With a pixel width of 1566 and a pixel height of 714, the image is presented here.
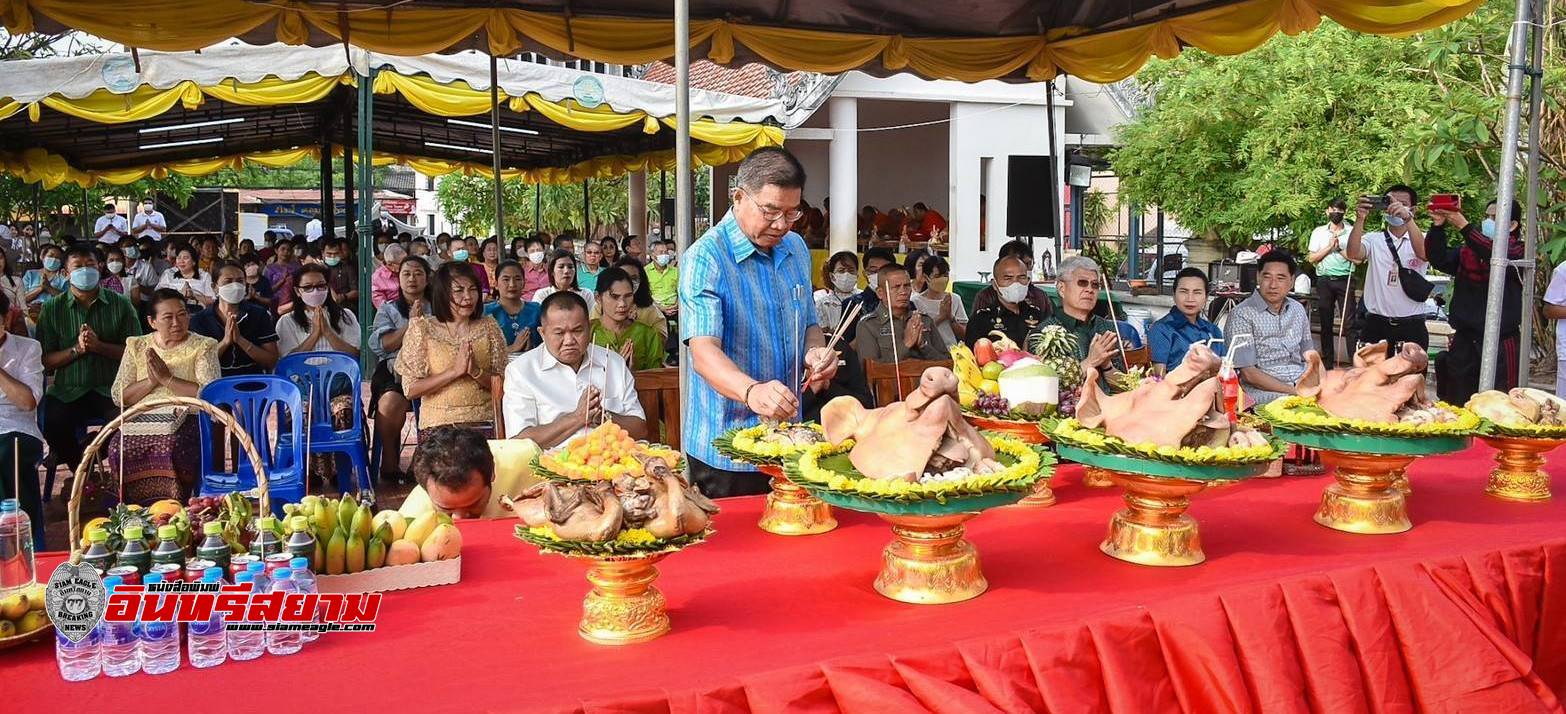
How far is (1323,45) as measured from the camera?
1144 centimetres

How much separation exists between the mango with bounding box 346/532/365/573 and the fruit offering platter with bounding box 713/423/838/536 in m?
0.78

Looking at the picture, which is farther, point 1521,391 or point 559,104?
point 559,104

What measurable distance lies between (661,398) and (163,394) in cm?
204

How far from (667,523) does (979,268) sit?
44.4 ft

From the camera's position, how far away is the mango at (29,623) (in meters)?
1.72

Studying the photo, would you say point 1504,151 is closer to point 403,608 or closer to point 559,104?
point 403,608

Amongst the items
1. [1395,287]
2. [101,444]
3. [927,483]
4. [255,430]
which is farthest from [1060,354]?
[1395,287]

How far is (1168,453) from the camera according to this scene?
83.1 inches

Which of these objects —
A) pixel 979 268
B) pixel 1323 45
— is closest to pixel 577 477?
pixel 1323 45

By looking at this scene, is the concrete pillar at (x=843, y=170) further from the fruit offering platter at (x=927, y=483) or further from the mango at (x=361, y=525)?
the mango at (x=361, y=525)

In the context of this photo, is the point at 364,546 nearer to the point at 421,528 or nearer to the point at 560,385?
the point at 421,528

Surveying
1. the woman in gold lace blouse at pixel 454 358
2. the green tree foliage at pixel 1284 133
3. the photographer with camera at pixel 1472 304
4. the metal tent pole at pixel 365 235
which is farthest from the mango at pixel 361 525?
the green tree foliage at pixel 1284 133

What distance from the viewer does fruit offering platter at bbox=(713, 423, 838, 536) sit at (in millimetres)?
2416

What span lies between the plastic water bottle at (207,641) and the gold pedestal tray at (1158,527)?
1613mm
